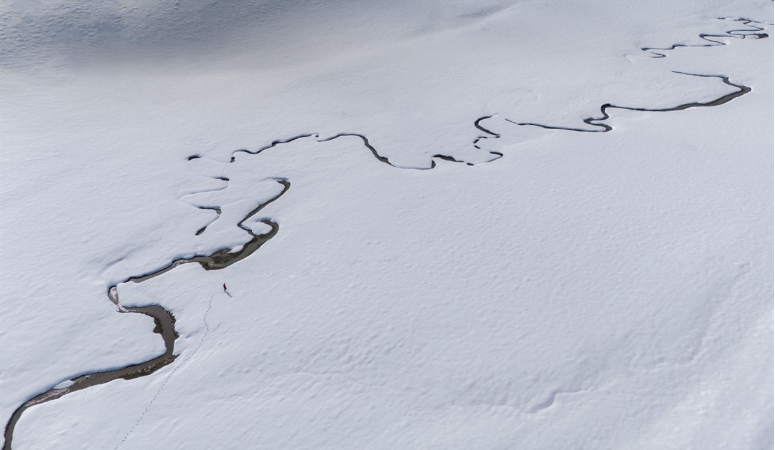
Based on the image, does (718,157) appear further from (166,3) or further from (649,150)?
(166,3)

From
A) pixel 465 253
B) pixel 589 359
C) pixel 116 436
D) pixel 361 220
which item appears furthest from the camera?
pixel 361 220

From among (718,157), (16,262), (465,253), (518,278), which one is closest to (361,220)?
(465,253)

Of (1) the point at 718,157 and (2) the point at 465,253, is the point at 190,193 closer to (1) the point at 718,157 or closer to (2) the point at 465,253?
(2) the point at 465,253

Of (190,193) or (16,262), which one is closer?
(16,262)

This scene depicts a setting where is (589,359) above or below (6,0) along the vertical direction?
below

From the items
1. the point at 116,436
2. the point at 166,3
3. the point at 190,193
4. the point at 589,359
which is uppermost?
the point at 166,3

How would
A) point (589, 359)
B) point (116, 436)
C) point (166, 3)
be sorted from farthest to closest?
point (166, 3), point (589, 359), point (116, 436)
